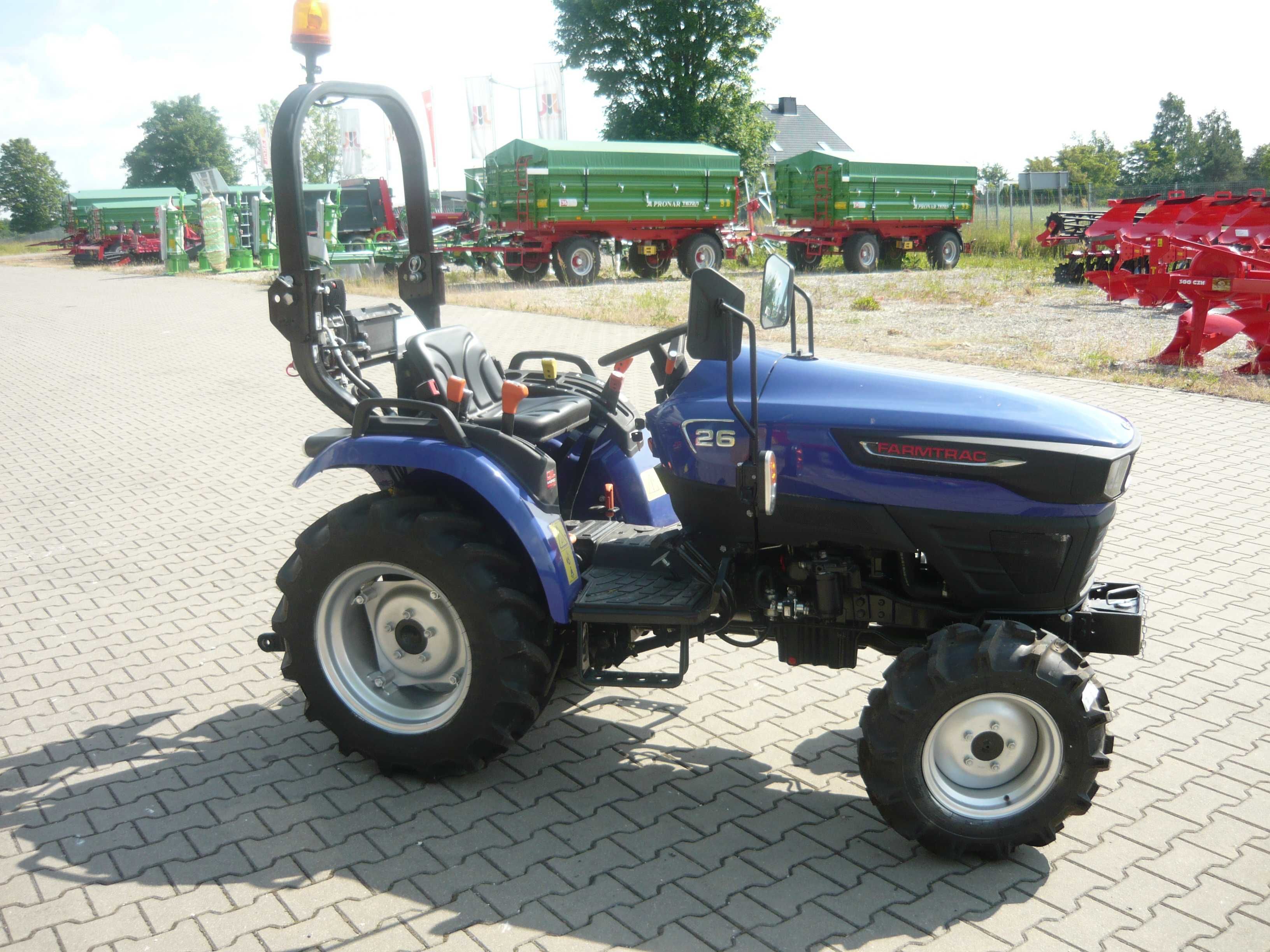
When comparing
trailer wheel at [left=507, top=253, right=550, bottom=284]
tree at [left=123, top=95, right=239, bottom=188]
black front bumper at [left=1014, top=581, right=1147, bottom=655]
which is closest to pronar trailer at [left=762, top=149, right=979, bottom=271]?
trailer wheel at [left=507, top=253, right=550, bottom=284]

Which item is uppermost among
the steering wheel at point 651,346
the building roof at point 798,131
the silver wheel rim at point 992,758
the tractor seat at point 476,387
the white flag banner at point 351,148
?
the building roof at point 798,131

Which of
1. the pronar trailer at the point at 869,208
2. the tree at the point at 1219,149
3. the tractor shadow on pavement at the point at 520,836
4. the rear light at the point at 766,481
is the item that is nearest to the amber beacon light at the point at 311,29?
the rear light at the point at 766,481

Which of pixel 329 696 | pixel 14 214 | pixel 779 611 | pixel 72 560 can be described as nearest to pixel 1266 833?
pixel 779 611

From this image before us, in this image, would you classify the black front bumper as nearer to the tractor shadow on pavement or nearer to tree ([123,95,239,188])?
the tractor shadow on pavement

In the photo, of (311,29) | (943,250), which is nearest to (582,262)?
(943,250)

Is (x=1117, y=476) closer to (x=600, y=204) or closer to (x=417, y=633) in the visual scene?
(x=417, y=633)

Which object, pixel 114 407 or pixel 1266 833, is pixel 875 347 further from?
pixel 1266 833

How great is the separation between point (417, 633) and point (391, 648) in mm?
128

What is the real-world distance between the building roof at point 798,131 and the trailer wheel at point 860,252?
35259 millimetres

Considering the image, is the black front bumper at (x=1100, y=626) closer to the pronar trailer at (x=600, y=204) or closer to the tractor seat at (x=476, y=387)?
the tractor seat at (x=476, y=387)

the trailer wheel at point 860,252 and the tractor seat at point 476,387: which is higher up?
the trailer wheel at point 860,252

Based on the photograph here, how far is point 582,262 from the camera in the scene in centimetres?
2152

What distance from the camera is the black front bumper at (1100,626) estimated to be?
10.0 feet

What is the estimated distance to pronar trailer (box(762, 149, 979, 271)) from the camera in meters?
23.6
